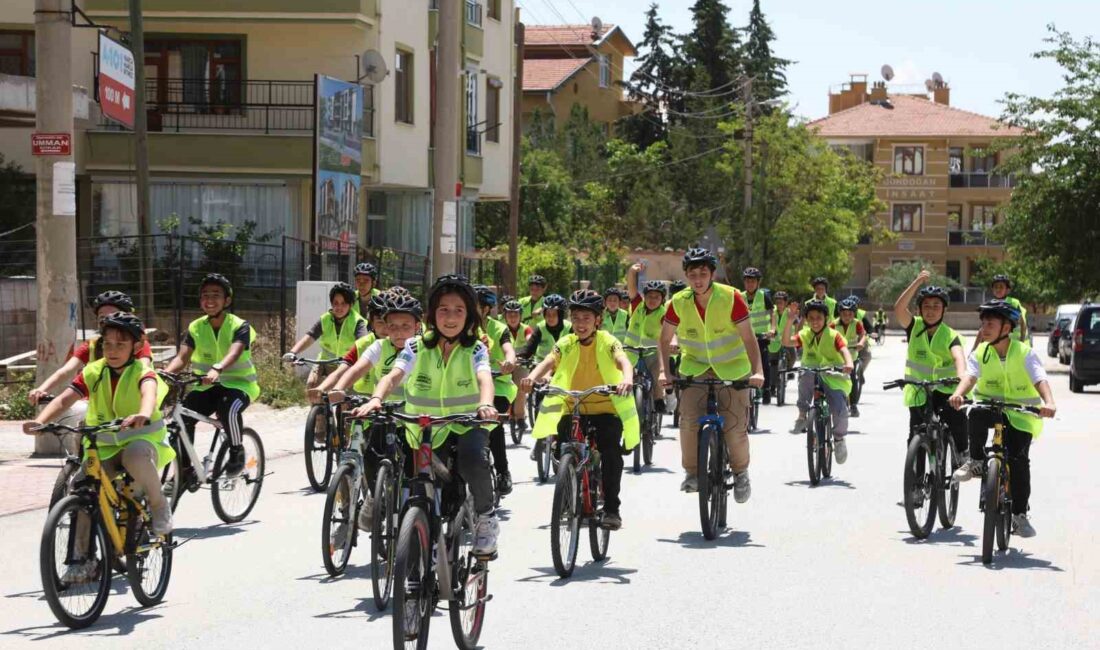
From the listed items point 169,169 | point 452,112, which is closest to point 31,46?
point 169,169

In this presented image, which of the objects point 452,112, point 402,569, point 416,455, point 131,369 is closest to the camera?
point 402,569

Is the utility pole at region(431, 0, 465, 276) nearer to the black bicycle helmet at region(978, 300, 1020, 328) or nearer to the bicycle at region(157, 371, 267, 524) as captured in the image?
the bicycle at region(157, 371, 267, 524)

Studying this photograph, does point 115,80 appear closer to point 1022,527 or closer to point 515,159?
point 1022,527

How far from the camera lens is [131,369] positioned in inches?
364

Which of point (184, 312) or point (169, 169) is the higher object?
point (169, 169)

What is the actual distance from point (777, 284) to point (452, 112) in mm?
40863

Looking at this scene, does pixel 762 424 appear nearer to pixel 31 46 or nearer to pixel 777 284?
pixel 31 46

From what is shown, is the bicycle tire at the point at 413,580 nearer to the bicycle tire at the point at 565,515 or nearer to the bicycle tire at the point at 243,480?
the bicycle tire at the point at 565,515

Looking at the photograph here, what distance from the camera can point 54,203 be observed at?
1611 centimetres

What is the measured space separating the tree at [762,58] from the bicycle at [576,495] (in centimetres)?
8023

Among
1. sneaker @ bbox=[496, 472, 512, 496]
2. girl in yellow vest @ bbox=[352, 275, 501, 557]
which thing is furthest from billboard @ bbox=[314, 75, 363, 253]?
girl in yellow vest @ bbox=[352, 275, 501, 557]

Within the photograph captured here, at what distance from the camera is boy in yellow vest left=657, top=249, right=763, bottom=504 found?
39.1 ft

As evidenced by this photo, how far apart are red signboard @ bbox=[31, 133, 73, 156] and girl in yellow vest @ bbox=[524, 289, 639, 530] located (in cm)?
672

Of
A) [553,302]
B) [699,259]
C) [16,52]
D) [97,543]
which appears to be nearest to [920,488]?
[699,259]
